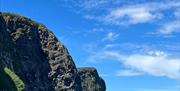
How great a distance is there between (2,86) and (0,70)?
10711 millimetres

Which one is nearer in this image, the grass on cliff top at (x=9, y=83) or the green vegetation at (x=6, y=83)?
the green vegetation at (x=6, y=83)

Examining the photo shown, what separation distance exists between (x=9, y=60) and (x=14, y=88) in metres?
54.3

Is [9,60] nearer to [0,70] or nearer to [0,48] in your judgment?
[0,48]

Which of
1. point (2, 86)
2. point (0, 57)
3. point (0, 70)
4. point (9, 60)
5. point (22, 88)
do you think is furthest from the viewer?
point (9, 60)

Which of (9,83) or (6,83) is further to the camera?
(9,83)

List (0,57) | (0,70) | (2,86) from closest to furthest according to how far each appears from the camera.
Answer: (2,86) < (0,70) < (0,57)

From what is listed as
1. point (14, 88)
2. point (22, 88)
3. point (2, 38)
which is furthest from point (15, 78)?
point (2, 38)

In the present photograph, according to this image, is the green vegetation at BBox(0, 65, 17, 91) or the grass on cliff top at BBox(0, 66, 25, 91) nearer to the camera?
the green vegetation at BBox(0, 65, 17, 91)

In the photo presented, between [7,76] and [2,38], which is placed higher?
[2,38]

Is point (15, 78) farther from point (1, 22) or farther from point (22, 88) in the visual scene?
point (1, 22)

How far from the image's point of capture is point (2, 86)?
135m

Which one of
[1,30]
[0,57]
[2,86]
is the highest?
[1,30]

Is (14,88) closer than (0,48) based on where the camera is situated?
Yes

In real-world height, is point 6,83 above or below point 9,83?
below
